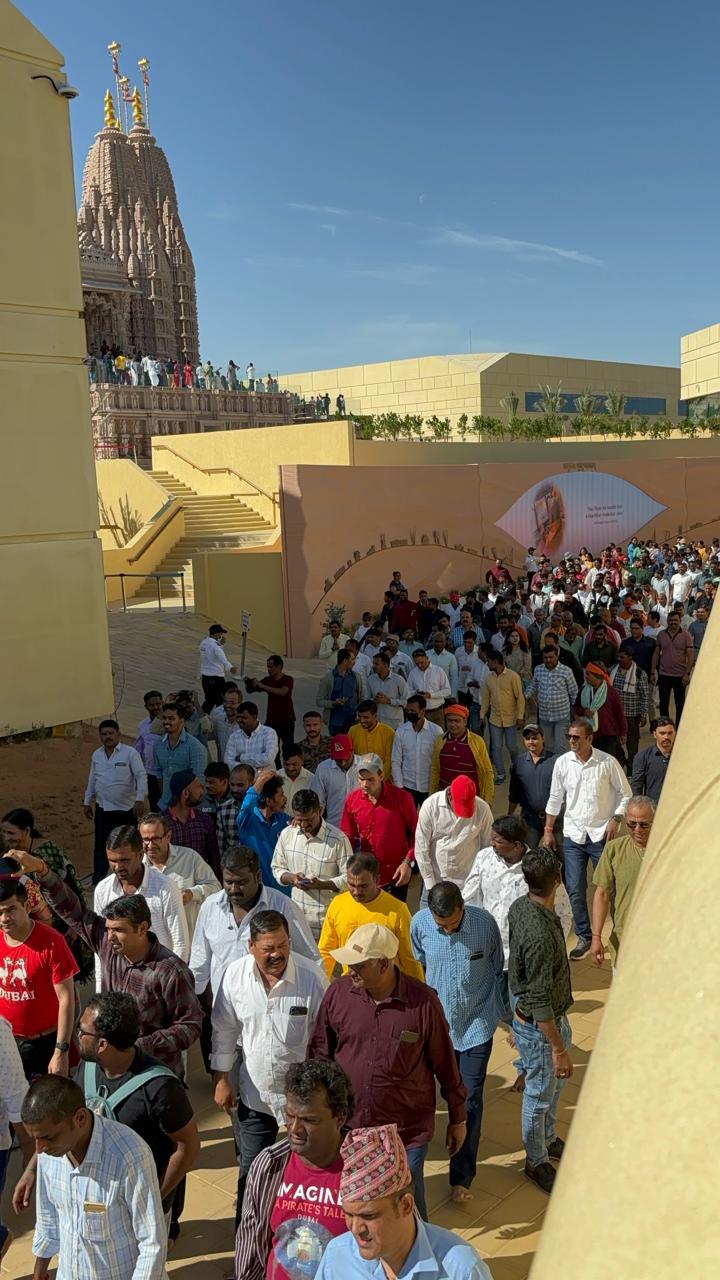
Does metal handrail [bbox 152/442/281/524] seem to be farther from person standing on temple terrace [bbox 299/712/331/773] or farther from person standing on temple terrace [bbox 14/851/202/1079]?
person standing on temple terrace [bbox 14/851/202/1079]

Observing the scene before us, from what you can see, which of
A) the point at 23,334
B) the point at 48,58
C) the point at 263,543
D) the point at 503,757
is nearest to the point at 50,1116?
the point at 503,757

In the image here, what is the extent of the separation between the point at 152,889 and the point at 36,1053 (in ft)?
3.02

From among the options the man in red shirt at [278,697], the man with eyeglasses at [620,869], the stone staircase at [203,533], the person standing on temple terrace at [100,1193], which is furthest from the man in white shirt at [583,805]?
the stone staircase at [203,533]

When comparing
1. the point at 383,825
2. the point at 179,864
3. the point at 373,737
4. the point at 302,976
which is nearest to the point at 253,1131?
the point at 302,976

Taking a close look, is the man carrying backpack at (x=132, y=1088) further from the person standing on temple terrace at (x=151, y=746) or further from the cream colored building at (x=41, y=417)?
the cream colored building at (x=41, y=417)

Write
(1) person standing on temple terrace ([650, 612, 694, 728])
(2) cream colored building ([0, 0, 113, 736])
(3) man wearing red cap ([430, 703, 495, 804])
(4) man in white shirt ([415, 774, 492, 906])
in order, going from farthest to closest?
1. (1) person standing on temple terrace ([650, 612, 694, 728])
2. (2) cream colored building ([0, 0, 113, 736])
3. (3) man wearing red cap ([430, 703, 495, 804])
4. (4) man in white shirt ([415, 774, 492, 906])

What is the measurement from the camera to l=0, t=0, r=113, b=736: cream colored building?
36.8 feet

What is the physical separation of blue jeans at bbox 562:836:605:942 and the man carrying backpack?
4.00 meters

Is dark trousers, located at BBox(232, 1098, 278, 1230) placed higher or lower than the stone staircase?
lower

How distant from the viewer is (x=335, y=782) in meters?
7.49

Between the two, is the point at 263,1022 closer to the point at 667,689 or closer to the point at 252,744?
the point at 252,744

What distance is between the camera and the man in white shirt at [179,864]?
5609 mm

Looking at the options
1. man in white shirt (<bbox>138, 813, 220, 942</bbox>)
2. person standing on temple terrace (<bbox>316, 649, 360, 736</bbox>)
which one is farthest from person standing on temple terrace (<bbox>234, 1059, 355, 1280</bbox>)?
person standing on temple terrace (<bbox>316, 649, 360, 736</bbox>)

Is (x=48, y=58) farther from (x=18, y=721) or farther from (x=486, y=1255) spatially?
(x=486, y=1255)
